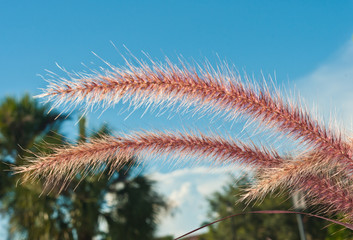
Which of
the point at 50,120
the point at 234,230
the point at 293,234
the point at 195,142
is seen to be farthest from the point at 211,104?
the point at 234,230

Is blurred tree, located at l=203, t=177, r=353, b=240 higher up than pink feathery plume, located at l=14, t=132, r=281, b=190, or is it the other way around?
blurred tree, located at l=203, t=177, r=353, b=240

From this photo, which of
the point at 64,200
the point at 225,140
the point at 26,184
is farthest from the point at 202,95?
the point at 64,200

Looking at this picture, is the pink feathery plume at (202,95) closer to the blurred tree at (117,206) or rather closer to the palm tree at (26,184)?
the palm tree at (26,184)

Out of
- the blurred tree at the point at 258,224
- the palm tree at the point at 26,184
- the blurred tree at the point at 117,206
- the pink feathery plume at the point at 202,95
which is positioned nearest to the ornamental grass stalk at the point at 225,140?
the pink feathery plume at the point at 202,95

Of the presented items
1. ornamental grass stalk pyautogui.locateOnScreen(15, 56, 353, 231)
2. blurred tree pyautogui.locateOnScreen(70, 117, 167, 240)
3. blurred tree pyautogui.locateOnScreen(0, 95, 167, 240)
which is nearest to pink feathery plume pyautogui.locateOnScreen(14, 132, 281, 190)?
ornamental grass stalk pyautogui.locateOnScreen(15, 56, 353, 231)

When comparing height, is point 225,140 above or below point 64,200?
below

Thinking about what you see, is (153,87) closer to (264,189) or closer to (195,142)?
(195,142)

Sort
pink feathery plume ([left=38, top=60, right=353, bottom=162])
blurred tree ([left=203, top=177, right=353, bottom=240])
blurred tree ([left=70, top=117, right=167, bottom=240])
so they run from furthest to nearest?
blurred tree ([left=203, top=177, right=353, bottom=240]) < blurred tree ([left=70, top=117, right=167, bottom=240]) < pink feathery plume ([left=38, top=60, right=353, bottom=162])

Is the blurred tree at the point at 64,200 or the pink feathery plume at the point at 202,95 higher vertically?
the blurred tree at the point at 64,200

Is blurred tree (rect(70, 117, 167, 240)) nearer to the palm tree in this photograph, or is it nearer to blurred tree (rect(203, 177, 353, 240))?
the palm tree

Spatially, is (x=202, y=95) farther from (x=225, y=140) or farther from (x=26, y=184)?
(x=26, y=184)

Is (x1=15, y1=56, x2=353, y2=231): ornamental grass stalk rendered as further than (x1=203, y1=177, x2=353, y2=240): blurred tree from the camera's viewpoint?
No
